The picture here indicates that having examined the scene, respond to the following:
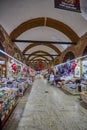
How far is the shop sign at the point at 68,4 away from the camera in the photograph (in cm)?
459

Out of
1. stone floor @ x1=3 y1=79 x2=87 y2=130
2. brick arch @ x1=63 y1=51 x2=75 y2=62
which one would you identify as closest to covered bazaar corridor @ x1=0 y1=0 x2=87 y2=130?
stone floor @ x1=3 y1=79 x2=87 y2=130

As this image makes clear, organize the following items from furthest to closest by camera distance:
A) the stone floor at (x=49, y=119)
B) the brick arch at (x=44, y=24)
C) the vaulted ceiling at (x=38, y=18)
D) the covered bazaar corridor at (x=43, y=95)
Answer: the brick arch at (x=44, y=24) < the vaulted ceiling at (x=38, y=18) < the covered bazaar corridor at (x=43, y=95) < the stone floor at (x=49, y=119)

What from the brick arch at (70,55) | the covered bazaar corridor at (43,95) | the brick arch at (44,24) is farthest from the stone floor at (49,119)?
the brick arch at (70,55)

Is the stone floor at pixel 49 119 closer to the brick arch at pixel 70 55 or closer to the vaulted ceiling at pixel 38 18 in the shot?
the vaulted ceiling at pixel 38 18

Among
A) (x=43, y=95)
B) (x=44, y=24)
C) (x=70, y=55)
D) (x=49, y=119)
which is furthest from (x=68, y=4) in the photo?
(x=70, y=55)

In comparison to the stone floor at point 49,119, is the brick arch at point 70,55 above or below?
above

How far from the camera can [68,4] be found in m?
4.75

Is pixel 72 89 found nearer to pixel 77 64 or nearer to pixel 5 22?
pixel 77 64

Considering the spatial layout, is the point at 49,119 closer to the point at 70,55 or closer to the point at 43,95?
the point at 43,95

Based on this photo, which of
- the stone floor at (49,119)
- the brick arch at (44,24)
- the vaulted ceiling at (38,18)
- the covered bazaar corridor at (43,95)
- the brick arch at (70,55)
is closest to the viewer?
the stone floor at (49,119)

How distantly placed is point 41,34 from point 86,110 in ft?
28.5

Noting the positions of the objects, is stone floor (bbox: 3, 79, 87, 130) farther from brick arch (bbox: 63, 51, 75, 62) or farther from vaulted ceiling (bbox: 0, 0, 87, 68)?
brick arch (bbox: 63, 51, 75, 62)

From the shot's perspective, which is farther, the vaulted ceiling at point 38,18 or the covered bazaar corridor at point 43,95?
the vaulted ceiling at point 38,18

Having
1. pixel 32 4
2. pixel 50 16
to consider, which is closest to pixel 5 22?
pixel 32 4
